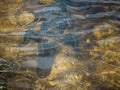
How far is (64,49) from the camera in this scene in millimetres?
4879

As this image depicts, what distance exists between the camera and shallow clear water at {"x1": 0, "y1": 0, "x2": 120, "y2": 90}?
4191mm

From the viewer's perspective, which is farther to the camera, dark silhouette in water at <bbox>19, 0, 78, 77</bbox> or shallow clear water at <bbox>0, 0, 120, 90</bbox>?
dark silhouette in water at <bbox>19, 0, 78, 77</bbox>

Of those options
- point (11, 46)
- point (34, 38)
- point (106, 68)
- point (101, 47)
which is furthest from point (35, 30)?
point (106, 68)

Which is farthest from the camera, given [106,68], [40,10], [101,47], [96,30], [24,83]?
[40,10]

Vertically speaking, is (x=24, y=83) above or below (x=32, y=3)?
below

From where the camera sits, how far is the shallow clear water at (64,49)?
419 centimetres

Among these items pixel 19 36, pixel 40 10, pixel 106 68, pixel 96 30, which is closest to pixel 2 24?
pixel 19 36

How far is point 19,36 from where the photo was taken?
17.0 ft

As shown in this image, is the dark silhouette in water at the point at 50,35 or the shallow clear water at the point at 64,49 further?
the dark silhouette in water at the point at 50,35

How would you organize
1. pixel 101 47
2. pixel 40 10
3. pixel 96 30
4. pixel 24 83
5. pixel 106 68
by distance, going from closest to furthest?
pixel 24 83, pixel 106 68, pixel 101 47, pixel 96 30, pixel 40 10

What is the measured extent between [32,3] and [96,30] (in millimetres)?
2292

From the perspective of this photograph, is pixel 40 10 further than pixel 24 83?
Yes

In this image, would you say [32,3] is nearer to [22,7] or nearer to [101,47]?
[22,7]

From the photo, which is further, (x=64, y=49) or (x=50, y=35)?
(x=50, y=35)
